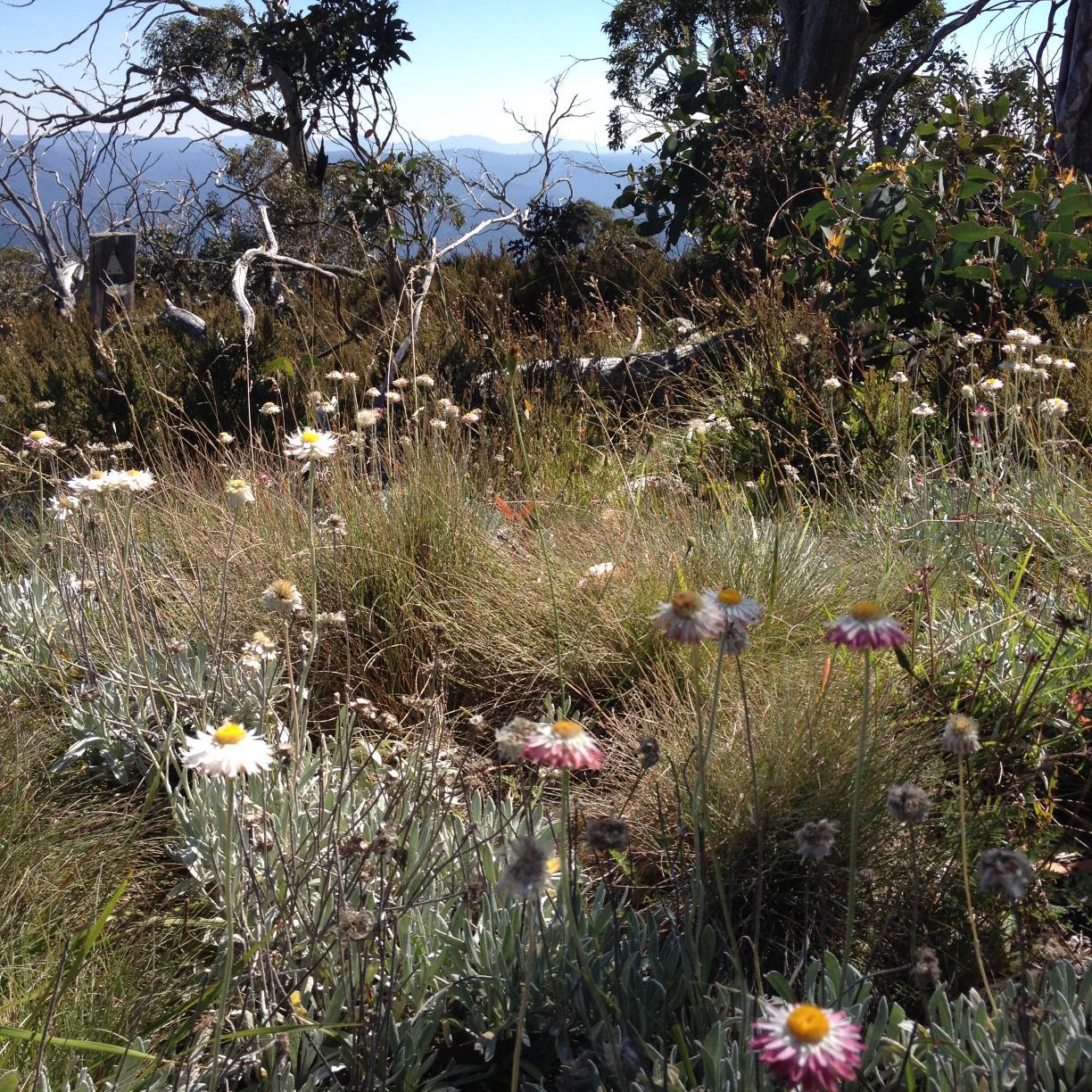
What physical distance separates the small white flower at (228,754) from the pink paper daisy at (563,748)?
13.8 inches

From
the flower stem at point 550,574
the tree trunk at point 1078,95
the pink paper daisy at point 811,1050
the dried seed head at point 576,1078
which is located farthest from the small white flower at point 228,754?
the tree trunk at point 1078,95

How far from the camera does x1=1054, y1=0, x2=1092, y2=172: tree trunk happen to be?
18.2 ft

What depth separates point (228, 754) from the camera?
119cm

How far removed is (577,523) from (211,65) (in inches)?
521

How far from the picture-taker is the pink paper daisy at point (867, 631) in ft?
3.76

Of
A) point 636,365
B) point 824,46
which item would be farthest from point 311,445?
point 824,46

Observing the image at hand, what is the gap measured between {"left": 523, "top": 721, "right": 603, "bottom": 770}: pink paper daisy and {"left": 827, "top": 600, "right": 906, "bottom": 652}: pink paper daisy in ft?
1.08

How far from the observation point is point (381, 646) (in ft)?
9.88

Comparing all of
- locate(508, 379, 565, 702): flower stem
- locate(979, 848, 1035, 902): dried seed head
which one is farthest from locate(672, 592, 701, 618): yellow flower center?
locate(508, 379, 565, 702): flower stem

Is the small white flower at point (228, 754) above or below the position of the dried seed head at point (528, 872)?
above

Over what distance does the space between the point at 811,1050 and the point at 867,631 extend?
1.65 ft

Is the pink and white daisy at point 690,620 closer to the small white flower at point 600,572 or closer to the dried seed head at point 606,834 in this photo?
the dried seed head at point 606,834

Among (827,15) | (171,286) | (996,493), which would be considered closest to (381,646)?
(996,493)

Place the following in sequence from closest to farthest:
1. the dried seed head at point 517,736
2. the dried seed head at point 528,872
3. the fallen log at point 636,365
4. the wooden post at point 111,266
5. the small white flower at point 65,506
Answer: the dried seed head at point 528,872 < the dried seed head at point 517,736 < the small white flower at point 65,506 < the fallen log at point 636,365 < the wooden post at point 111,266
